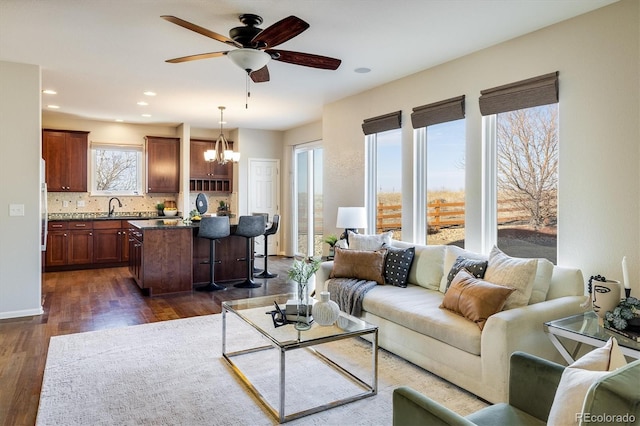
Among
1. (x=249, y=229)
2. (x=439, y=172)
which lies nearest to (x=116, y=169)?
(x=249, y=229)

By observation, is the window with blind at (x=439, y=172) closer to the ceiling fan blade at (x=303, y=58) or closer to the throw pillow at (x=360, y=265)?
the throw pillow at (x=360, y=265)

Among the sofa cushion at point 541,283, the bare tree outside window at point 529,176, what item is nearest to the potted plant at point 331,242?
the bare tree outside window at point 529,176

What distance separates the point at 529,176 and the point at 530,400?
98.2 inches

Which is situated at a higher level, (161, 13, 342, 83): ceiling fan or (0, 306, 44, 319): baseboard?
(161, 13, 342, 83): ceiling fan

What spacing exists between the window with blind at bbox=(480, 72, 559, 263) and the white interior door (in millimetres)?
5789

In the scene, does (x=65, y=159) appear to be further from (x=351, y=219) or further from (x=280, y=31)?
(x=280, y=31)

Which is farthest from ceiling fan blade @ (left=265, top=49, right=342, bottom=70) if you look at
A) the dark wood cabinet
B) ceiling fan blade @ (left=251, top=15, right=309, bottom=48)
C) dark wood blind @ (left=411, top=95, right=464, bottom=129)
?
the dark wood cabinet

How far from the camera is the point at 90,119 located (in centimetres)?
789

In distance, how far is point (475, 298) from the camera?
2908 mm

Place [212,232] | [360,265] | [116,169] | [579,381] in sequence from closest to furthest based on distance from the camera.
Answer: [579,381] → [360,265] → [212,232] → [116,169]

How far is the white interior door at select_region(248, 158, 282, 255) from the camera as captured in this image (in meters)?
8.96

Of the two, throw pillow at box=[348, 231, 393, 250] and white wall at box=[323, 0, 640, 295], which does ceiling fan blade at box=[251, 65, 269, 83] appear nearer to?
throw pillow at box=[348, 231, 393, 250]

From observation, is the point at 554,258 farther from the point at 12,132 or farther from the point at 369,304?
the point at 12,132

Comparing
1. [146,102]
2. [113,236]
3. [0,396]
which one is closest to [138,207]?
[113,236]
